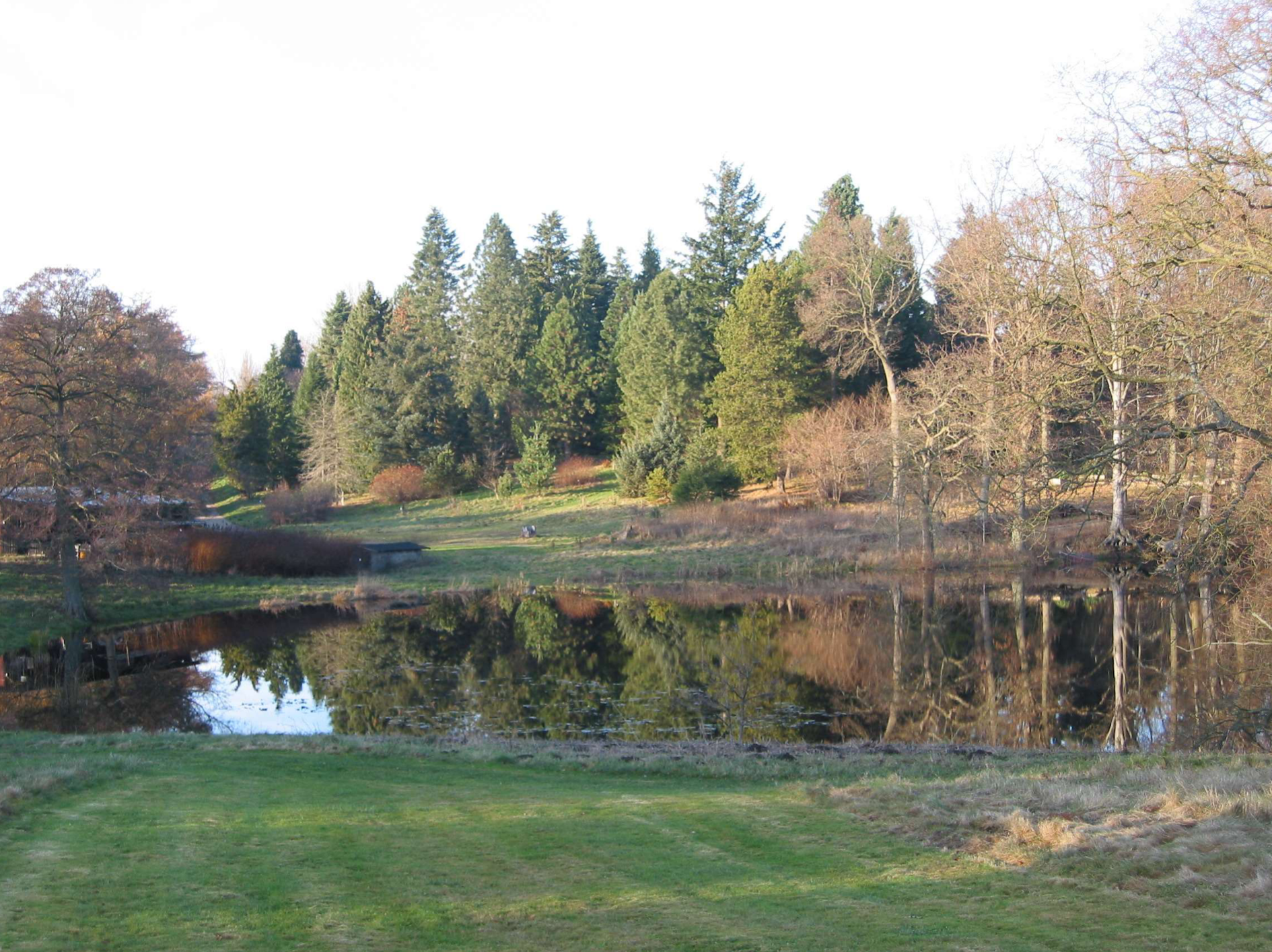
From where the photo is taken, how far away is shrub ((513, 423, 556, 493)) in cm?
5188

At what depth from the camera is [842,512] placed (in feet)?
134

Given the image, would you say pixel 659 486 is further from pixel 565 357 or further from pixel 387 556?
pixel 565 357

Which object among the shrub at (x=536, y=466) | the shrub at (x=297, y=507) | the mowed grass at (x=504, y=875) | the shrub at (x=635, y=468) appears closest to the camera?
the mowed grass at (x=504, y=875)

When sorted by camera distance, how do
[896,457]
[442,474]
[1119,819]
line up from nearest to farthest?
[1119,819] → [896,457] → [442,474]

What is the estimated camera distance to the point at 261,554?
123 feet

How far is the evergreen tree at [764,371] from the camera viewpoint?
151 ft

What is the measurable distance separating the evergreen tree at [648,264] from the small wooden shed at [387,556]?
40.2 meters

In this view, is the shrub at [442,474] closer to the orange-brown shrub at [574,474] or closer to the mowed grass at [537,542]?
the mowed grass at [537,542]

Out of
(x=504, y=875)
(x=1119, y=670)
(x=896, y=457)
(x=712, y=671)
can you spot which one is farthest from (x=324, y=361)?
(x=504, y=875)

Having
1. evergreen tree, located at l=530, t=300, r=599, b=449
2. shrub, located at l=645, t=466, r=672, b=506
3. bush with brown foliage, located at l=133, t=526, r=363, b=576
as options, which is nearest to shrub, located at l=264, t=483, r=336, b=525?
evergreen tree, located at l=530, t=300, r=599, b=449

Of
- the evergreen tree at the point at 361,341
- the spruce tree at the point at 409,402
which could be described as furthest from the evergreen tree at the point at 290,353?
the spruce tree at the point at 409,402

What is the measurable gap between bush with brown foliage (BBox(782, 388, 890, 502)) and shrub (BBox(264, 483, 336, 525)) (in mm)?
25313

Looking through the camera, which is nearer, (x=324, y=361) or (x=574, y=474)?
(x=574, y=474)

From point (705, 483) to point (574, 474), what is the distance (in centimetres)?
1289
